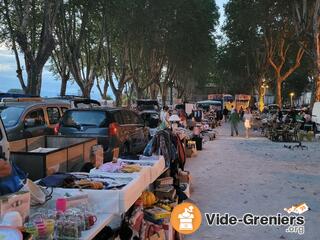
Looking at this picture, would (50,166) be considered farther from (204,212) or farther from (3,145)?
(204,212)

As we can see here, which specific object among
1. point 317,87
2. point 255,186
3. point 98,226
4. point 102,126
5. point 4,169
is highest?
point 317,87

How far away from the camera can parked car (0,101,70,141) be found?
40.0ft

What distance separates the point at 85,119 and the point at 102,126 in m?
0.61

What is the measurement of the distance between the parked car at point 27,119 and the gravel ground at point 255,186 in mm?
4317

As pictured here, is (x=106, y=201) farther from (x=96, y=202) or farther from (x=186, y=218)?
(x=186, y=218)

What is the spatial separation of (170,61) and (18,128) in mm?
34954

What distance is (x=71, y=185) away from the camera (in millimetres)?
4324

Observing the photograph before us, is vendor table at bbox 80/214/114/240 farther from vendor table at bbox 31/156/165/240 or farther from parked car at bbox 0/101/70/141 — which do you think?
parked car at bbox 0/101/70/141

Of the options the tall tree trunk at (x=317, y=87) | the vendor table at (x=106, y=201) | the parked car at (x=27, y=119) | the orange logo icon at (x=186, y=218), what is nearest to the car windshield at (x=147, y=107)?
the tall tree trunk at (x=317, y=87)

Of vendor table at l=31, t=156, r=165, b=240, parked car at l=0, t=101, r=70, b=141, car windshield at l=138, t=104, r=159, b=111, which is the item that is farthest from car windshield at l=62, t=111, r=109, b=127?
car windshield at l=138, t=104, r=159, b=111

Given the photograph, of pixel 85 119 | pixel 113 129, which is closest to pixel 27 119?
pixel 85 119

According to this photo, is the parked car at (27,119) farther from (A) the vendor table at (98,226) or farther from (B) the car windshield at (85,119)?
(A) the vendor table at (98,226)

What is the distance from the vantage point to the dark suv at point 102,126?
1236 cm

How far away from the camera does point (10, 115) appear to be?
12539 mm
